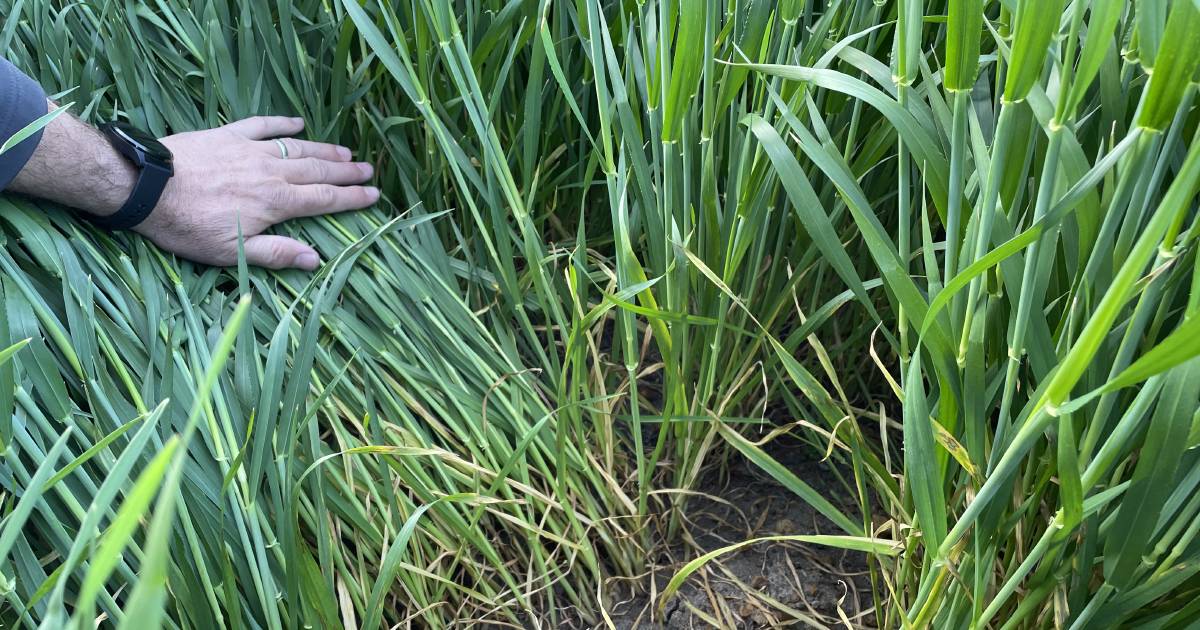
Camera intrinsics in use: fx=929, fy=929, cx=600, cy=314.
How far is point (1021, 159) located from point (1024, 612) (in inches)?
12.1

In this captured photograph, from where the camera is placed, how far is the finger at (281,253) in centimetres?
92

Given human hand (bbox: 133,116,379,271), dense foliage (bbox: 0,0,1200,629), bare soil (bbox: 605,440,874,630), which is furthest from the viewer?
human hand (bbox: 133,116,379,271)

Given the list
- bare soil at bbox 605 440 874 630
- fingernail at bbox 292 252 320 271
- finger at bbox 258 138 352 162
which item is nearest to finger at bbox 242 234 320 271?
fingernail at bbox 292 252 320 271

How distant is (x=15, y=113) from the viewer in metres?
0.85

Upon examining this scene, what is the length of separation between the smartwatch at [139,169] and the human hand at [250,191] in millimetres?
12

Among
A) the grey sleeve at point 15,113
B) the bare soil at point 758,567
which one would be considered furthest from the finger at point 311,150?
the bare soil at point 758,567

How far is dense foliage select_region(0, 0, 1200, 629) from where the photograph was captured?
0.52 meters

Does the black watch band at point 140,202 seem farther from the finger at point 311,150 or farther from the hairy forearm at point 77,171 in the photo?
the finger at point 311,150

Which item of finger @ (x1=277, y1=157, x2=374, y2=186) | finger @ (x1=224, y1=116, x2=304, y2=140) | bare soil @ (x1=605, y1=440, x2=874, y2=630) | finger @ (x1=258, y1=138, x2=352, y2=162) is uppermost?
finger @ (x1=224, y1=116, x2=304, y2=140)

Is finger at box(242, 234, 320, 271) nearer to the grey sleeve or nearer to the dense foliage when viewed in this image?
the dense foliage

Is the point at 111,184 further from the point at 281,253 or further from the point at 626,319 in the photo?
the point at 626,319

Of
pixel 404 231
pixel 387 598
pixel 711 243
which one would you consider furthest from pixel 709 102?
pixel 387 598

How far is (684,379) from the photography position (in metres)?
0.85

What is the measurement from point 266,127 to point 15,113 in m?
0.25
